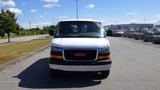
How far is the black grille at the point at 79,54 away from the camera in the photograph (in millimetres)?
10680

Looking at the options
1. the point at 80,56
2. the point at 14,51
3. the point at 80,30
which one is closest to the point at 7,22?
the point at 14,51

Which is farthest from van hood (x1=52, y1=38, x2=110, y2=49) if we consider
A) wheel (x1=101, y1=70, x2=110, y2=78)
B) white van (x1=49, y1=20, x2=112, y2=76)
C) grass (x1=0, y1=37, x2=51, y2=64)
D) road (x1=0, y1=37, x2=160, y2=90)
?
grass (x1=0, y1=37, x2=51, y2=64)

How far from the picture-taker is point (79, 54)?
1068 cm

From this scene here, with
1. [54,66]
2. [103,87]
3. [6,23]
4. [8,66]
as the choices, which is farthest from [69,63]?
[6,23]

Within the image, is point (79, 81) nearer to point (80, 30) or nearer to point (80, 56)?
point (80, 56)

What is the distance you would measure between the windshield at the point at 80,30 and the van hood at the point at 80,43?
68cm

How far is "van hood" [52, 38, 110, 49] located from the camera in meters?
10.7

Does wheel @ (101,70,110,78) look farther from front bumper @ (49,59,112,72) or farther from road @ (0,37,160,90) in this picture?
front bumper @ (49,59,112,72)

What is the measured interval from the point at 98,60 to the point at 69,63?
2.77ft

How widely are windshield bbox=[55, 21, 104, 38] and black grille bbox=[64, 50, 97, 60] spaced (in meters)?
1.33

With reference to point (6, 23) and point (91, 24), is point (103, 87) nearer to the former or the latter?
point (91, 24)

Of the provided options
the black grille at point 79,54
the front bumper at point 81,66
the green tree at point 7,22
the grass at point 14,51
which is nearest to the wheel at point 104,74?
the front bumper at point 81,66

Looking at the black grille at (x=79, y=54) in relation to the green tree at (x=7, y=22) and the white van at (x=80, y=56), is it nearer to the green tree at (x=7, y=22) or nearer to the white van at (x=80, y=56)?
the white van at (x=80, y=56)

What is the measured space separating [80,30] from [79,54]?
177 cm
